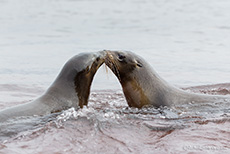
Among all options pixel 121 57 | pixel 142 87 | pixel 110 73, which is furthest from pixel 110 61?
pixel 110 73

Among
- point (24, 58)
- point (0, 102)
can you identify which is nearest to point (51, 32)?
point (24, 58)

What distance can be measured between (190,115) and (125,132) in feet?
4.04

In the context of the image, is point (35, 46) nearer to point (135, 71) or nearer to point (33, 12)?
point (135, 71)

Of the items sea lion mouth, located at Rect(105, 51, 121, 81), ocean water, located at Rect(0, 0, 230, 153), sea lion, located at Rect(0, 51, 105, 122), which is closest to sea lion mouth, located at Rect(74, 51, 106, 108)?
sea lion, located at Rect(0, 51, 105, 122)

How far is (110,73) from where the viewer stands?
31.0ft

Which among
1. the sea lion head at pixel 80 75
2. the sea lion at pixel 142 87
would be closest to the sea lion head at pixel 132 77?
the sea lion at pixel 142 87

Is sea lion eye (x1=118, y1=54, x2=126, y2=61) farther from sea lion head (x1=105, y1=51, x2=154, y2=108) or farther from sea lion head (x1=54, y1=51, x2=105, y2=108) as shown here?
sea lion head (x1=54, y1=51, x2=105, y2=108)

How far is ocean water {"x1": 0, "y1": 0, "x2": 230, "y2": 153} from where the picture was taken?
506 cm

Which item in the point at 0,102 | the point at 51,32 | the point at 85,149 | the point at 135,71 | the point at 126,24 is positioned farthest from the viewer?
the point at 126,24

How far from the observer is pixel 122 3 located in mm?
29469

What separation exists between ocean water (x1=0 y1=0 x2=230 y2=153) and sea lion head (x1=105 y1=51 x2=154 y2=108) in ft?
0.72

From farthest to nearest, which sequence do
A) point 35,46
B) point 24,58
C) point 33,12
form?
point 33,12
point 35,46
point 24,58

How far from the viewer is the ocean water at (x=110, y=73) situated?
16.6 ft

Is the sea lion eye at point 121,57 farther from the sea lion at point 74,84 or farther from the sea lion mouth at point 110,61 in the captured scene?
the sea lion at point 74,84
